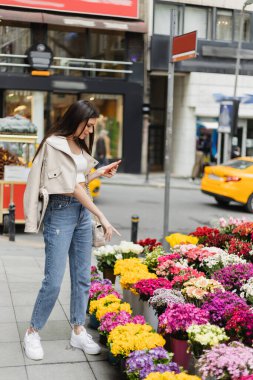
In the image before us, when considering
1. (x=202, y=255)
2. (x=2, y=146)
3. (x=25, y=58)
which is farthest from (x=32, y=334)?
(x=25, y=58)

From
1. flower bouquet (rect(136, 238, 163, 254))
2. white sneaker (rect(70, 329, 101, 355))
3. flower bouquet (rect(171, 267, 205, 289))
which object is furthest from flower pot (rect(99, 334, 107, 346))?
flower bouquet (rect(136, 238, 163, 254))

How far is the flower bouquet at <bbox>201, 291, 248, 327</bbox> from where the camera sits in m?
3.93

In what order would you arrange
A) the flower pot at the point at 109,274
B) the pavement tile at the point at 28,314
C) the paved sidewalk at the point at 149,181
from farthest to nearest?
the paved sidewalk at the point at 149,181 < the flower pot at the point at 109,274 < the pavement tile at the point at 28,314

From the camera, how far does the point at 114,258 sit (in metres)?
5.83

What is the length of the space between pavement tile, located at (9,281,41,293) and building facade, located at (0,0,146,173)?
14.7 meters

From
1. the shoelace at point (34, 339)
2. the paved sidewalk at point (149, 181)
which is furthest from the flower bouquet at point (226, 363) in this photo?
the paved sidewalk at point (149, 181)

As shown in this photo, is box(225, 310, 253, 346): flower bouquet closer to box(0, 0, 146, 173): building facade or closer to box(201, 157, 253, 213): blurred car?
box(201, 157, 253, 213): blurred car

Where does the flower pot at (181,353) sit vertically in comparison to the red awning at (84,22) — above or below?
below

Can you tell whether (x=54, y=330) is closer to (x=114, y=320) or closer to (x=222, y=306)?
(x=114, y=320)

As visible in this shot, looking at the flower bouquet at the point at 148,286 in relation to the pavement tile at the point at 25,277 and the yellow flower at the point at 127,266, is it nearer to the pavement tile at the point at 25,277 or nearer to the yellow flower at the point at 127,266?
the yellow flower at the point at 127,266

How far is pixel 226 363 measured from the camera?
317 centimetres

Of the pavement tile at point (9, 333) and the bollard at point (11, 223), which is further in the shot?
the bollard at point (11, 223)

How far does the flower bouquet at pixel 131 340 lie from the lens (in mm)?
3680

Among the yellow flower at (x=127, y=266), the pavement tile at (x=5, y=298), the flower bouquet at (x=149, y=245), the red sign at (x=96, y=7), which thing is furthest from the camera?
the red sign at (x=96, y=7)
